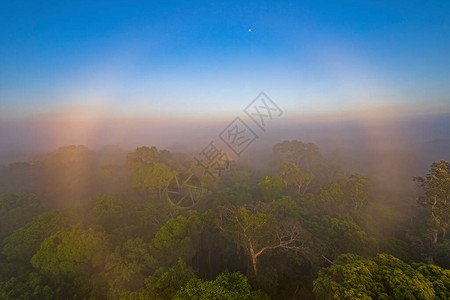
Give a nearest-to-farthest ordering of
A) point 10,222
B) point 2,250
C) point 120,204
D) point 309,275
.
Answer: point 309,275 → point 2,250 → point 10,222 → point 120,204

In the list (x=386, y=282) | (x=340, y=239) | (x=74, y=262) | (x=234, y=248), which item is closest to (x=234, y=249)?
(x=234, y=248)

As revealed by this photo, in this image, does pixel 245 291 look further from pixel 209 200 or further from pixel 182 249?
pixel 209 200

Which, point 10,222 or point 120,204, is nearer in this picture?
point 10,222

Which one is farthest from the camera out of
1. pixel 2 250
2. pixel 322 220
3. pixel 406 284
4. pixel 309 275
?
pixel 322 220

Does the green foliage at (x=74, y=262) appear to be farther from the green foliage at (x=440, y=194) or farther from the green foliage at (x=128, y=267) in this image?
the green foliage at (x=440, y=194)

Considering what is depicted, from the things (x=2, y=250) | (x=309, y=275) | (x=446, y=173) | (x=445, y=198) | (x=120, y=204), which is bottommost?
(x=309, y=275)

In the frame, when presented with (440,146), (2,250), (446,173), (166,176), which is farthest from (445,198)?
(440,146)

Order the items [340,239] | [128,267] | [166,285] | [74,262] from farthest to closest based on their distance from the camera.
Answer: [340,239], [74,262], [128,267], [166,285]

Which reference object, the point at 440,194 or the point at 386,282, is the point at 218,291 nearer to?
the point at 386,282

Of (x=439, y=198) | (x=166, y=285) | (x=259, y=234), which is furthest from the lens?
(x=439, y=198)
